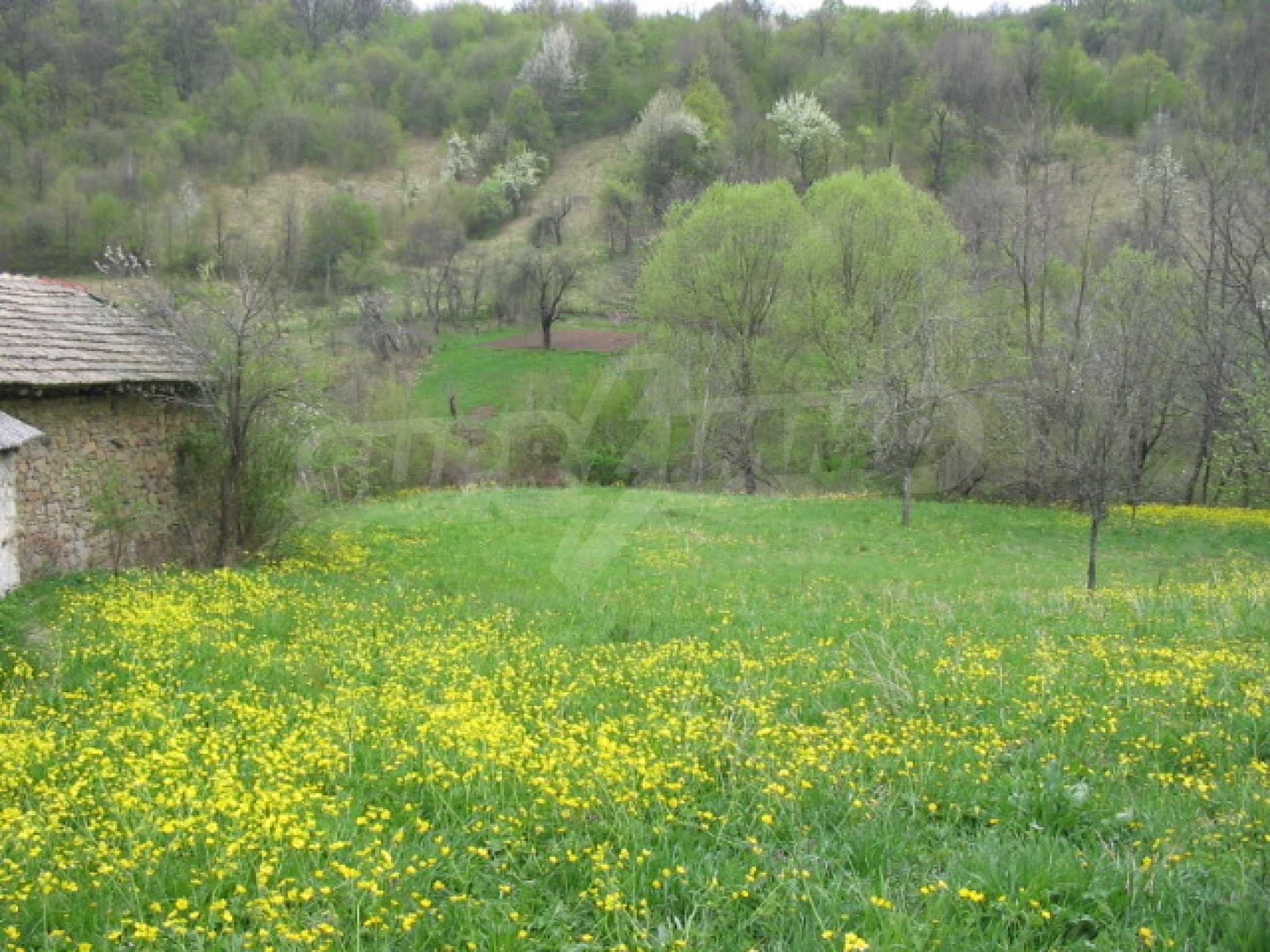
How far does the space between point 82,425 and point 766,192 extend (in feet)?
98.2

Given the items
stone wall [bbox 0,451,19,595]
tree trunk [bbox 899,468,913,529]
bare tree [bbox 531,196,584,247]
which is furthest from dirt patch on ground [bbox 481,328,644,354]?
stone wall [bbox 0,451,19,595]

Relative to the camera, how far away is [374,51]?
4619 inches

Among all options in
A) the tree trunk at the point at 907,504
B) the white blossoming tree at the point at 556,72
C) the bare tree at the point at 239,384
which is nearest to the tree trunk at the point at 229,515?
the bare tree at the point at 239,384

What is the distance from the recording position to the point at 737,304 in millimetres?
36688

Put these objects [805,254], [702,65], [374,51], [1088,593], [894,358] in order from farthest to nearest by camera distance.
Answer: [374,51]
[702,65]
[805,254]
[894,358]
[1088,593]

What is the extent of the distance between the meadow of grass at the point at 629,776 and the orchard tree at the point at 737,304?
2510cm

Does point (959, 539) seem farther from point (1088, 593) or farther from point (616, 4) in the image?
point (616, 4)

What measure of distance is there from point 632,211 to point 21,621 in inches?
2574

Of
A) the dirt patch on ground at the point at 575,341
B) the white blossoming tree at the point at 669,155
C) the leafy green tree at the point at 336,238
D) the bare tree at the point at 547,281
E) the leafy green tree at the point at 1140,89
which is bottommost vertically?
the dirt patch on ground at the point at 575,341

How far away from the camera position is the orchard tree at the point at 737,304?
36438mm

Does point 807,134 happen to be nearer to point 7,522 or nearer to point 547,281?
point 547,281

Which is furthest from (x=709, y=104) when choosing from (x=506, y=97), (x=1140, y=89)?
(x=1140, y=89)

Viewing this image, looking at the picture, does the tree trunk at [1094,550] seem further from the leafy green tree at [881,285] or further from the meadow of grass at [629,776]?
the leafy green tree at [881,285]

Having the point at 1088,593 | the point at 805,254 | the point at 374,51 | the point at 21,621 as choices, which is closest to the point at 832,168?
the point at 805,254
